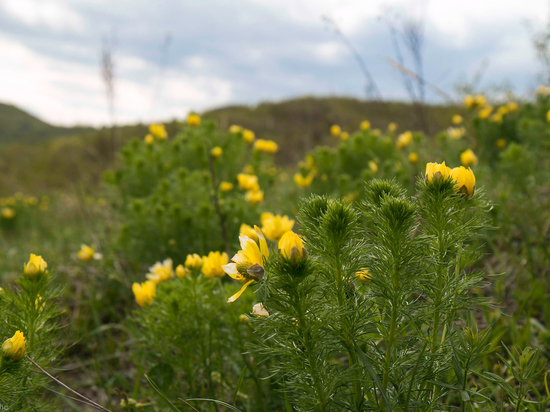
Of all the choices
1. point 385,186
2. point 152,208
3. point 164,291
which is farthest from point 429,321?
point 152,208

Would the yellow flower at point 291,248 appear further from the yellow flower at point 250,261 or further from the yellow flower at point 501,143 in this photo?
the yellow flower at point 501,143

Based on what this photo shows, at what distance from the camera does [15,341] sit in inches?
37.3

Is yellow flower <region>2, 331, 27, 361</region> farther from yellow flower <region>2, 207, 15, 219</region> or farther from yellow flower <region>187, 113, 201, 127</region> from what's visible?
yellow flower <region>2, 207, 15, 219</region>

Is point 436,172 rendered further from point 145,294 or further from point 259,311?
point 145,294

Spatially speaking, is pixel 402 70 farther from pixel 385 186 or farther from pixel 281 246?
pixel 281 246

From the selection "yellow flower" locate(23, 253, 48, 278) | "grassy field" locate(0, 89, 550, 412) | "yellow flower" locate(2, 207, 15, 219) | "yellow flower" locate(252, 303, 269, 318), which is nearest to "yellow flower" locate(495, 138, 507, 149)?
"grassy field" locate(0, 89, 550, 412)

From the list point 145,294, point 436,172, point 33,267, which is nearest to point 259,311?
point 436,172

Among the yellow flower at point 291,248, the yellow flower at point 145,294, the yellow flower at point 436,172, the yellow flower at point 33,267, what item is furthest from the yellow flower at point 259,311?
the yellow flower at point 145,294

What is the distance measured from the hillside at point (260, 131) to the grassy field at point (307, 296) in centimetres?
1197

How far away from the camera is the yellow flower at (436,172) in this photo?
0.91 meters

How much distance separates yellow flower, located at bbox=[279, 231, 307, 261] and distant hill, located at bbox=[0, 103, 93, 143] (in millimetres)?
58226

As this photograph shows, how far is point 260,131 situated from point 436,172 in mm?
21003

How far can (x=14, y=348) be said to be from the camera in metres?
0.94

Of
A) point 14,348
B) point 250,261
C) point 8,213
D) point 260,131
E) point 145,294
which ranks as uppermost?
point 260,131
